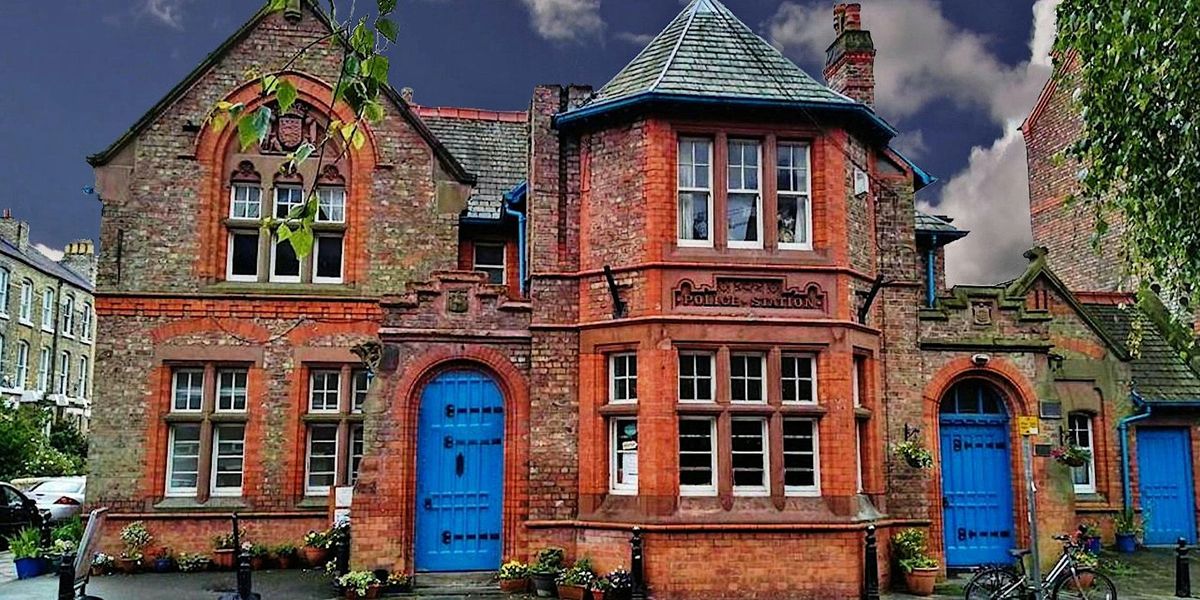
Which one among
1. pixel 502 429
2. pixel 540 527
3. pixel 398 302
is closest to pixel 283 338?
pixel 398 302

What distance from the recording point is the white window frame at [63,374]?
1721 inches

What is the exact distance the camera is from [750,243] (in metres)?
14.4

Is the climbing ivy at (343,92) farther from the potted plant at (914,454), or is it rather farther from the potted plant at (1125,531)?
the potted plant at (1125,531)

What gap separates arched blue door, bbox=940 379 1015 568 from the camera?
15.6 metres

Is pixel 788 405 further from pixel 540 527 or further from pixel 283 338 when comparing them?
pixel 283 338

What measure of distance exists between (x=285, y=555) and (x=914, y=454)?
10.9 m

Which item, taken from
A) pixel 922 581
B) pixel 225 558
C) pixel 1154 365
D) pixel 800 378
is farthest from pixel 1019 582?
pixel 225 558

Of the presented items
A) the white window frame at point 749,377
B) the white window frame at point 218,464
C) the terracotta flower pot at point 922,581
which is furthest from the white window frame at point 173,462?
the terracotta flower pot at point 922,581

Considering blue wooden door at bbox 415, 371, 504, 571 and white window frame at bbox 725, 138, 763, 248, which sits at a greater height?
white window frame at bbox 725, 138, 763, 248

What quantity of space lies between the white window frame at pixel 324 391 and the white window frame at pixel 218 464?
50.7 inches

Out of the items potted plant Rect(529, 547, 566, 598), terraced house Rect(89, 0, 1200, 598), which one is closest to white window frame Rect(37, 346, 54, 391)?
terraced house Rect(89, 0, 1200, 598)

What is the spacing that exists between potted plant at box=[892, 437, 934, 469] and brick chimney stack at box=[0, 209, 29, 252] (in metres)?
39.4

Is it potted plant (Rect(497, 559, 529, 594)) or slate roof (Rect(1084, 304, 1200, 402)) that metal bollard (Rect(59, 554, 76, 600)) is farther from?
slate roof (Rect(1084, 304, 1200, 402))

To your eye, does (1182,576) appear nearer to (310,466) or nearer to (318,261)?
(310,466)
